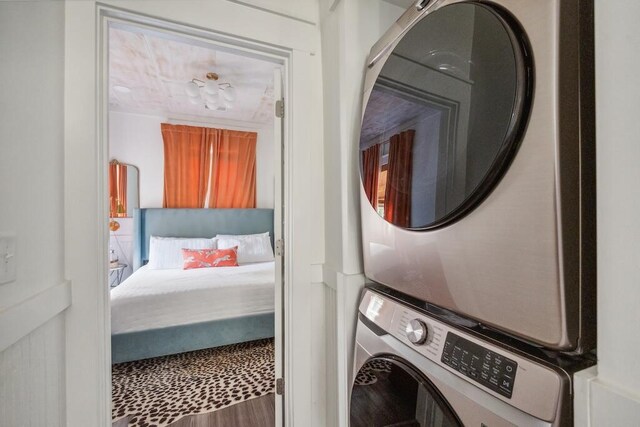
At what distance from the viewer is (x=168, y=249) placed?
3393 mm

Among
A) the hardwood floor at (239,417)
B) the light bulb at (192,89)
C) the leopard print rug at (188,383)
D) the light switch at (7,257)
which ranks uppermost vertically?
the light bulb at (192,89)

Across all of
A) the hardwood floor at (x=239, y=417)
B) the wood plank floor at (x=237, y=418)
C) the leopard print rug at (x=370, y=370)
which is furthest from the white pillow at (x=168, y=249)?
the leopard print rug at (x=370, y=370)

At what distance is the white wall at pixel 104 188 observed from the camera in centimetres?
92

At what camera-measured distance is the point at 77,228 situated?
3.02 ft

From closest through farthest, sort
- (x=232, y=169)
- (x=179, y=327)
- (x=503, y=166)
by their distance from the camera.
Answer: (x=503, y=166), (x=179, y=327), (x=232, y=169)

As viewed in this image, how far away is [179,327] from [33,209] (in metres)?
1.83

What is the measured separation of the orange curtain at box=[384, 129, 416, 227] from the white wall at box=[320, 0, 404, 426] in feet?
0.89

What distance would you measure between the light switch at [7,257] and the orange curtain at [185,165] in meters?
3.51

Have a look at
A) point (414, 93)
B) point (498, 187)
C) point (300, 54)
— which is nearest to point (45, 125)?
point (300, 54)

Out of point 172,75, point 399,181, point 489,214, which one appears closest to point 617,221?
point 489,214

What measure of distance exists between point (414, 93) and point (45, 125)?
1.09 m

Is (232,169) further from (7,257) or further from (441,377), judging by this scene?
(441,377)

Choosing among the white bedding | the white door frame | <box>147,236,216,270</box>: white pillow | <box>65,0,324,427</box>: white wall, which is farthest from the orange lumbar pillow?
<box>65,0,324,427</box>: white wall

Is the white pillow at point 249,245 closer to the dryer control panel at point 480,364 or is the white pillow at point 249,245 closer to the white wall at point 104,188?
the white wall at point 104,188
